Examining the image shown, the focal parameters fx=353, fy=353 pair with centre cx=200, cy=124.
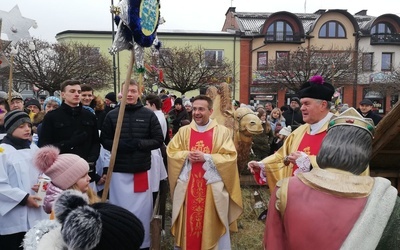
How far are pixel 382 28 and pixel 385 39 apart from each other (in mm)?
1670

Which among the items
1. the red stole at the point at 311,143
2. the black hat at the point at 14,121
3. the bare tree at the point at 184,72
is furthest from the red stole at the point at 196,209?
the bare tree at the point at 184,72

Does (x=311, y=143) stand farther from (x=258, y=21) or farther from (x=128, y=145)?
(x=258, y=21)

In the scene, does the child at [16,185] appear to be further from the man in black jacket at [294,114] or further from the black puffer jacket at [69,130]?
the man in black jacket at [294,114]

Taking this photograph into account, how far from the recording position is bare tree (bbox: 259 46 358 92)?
24.6m

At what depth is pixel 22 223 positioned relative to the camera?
3066 mm

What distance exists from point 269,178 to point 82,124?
6.78ft

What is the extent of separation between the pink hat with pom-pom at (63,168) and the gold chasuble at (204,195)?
1884 millimetres

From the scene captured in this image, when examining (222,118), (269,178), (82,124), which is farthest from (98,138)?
(222,118)

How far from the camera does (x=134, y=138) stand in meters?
3.97

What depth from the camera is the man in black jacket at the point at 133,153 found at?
3.95 metres

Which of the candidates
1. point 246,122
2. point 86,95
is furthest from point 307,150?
point 86,95

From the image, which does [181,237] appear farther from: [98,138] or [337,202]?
[337,202]

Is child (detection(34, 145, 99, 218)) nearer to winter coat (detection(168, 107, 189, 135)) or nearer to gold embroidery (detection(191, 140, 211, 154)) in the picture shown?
gold embroidery (detection(191, 140, 211, 154))

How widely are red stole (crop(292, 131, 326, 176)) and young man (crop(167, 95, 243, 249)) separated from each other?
0.92 m
